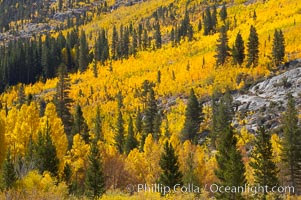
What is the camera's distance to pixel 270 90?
75500mm

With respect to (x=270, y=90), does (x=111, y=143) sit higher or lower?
lower

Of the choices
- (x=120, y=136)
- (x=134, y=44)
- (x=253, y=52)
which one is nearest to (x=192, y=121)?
(x=120, y=136)

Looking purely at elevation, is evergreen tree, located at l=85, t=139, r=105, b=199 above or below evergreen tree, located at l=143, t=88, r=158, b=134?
below

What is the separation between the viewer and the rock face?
68.3 meters

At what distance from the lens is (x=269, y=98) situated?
72.9 metres

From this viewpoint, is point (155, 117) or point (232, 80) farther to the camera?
point (232, 80)

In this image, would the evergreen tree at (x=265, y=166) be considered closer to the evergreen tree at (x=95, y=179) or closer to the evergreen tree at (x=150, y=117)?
the evergreen tree at (x=95, y=179)

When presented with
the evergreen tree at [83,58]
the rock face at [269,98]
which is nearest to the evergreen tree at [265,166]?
the rock face at [269,98]

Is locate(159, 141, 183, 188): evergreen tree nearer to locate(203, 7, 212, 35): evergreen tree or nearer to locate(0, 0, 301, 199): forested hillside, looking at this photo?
locate(0, 0, 301, 199): forested hillside

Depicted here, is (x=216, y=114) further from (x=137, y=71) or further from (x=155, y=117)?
(x=137, y=71)

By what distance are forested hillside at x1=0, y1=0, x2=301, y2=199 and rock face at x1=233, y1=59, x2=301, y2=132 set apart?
244 mm

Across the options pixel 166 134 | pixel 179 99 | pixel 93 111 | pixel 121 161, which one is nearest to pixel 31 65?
pixel 93 111

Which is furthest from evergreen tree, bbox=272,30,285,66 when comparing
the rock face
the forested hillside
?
the rock face

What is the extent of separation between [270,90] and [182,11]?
11562 centimetres
